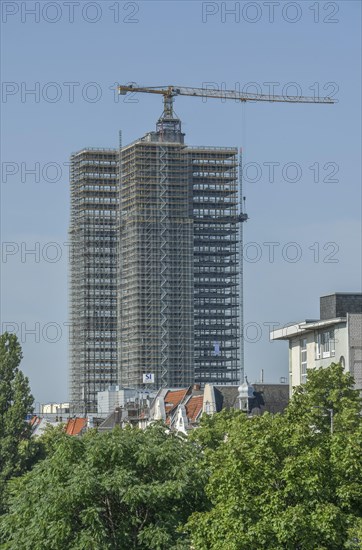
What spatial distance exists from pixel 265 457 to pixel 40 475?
37.8 feet

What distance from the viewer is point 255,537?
63.7 m

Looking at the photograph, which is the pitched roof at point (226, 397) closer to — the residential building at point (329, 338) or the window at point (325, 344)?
the residential building at point (329, 338)

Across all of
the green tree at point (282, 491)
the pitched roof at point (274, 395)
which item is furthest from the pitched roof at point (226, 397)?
the green tree at point (282, 491)

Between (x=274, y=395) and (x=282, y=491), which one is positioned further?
(x=274, y=395)

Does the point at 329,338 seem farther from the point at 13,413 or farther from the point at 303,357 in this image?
the point at 13,413

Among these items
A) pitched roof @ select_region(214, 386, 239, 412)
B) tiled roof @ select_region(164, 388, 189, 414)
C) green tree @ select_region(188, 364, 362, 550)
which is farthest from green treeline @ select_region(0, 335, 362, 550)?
tiled roof @ select_region(164, 388, 189, 414)

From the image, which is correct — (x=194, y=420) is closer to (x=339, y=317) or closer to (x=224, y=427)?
(x=339, y=317)

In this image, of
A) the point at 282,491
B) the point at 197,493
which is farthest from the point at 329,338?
the point at 282,491

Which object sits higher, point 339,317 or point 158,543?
point 339,317

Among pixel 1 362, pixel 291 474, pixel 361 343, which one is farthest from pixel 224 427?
pixel 1 362

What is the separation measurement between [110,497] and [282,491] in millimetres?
8145

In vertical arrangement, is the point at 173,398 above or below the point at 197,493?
above

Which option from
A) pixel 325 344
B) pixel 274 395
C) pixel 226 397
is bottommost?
pixel 226 397

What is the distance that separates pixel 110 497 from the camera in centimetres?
6931
